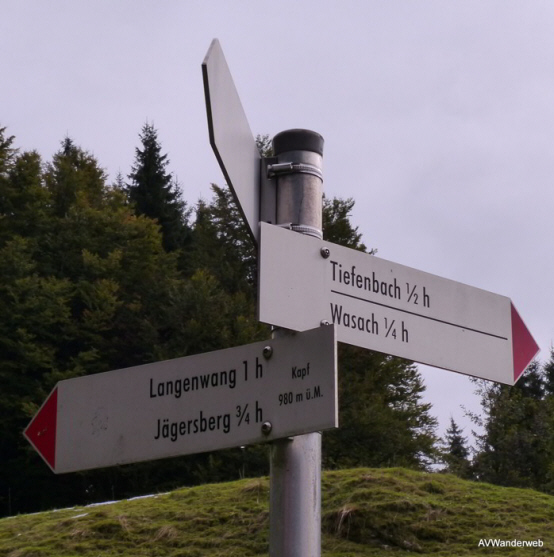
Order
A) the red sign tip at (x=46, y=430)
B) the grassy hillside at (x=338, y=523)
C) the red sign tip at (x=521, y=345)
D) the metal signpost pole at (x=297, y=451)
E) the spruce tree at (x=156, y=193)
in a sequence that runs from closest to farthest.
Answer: the metal signpost pole at (x=297, y=451)
the red sign tip at (x=46, y=430)
the red sign tip at (x=521, y=345)
the grassy hillside at (x=338, y=523)
the spruce tree at (x=156, y=193)

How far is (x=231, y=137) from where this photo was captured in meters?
3.04

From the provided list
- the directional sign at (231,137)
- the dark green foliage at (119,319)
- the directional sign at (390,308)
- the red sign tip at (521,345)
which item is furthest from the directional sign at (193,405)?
the dark green foliage at (119,319)

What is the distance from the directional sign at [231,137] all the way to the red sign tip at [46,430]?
0.96 metres

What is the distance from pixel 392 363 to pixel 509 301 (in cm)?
2915

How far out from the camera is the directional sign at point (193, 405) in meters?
2.89

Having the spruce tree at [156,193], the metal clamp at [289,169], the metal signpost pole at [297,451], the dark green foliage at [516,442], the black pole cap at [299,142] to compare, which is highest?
the spruce tree at [156,193]

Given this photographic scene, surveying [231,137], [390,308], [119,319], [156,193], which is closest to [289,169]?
[231,137]

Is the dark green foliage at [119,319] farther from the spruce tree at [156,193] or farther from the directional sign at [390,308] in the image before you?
the directional sign at [390,308]

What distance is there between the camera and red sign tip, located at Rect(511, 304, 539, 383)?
3.64 m

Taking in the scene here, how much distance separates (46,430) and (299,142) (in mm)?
1255

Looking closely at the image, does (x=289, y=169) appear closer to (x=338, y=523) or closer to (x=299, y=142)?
(x=299, y=142)

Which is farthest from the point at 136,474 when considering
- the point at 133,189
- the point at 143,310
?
the point at 133,189

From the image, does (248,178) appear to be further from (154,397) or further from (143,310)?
(143,310)

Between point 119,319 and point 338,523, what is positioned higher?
point 119,319
